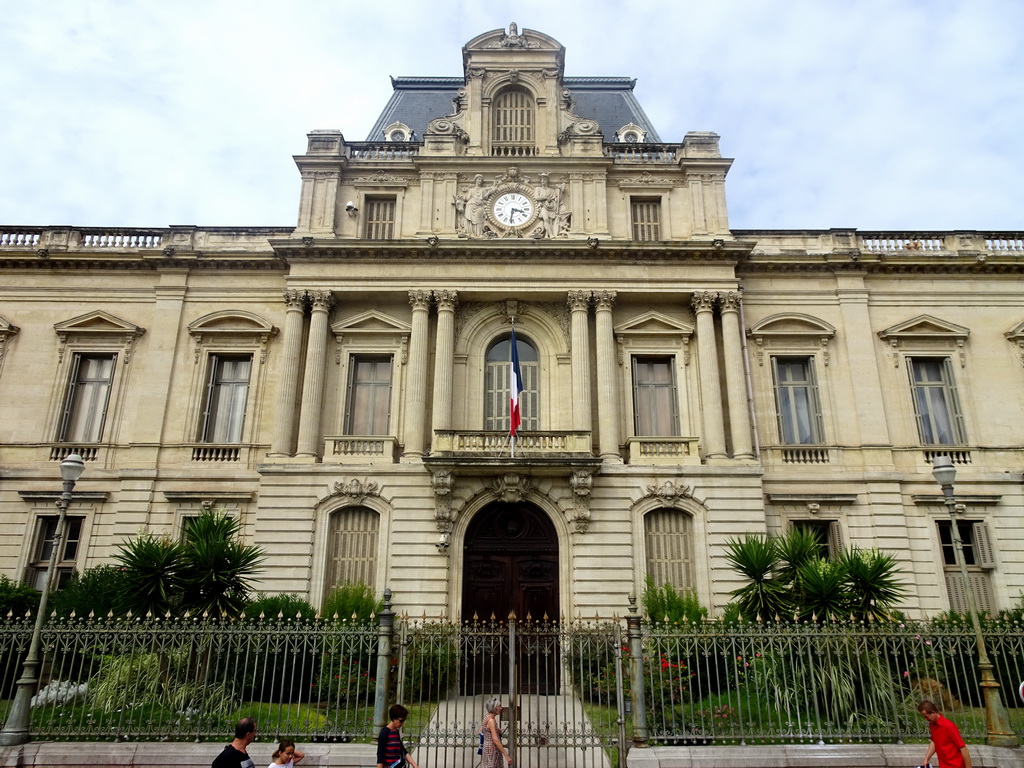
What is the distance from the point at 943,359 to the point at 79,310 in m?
28.2

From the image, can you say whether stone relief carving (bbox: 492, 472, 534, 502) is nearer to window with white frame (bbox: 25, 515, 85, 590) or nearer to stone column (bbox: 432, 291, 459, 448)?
stone column (bbox: 432, 291, 459, 448)

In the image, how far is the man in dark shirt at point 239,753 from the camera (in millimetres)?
7363

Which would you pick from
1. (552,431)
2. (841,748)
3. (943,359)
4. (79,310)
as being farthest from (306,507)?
(943,359)

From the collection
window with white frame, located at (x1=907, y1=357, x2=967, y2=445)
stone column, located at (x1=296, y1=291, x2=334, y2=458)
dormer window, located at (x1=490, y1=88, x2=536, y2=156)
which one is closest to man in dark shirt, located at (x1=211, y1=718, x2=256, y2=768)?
stone column, located at (x1=296, y1=291, x2=334, y2=458)

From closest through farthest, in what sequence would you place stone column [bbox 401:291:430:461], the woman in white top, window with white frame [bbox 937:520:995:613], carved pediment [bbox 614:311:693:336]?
1. the woman in white top
2. stone column [bbox 401:291:430:461]
3. window with white frame [bbox 937:520:995:613]
4. carved pediment [bbox 614:311:693:336]

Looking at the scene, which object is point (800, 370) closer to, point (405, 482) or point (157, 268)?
point (405, 482)

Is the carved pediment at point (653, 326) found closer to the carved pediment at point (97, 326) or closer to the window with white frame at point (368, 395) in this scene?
the window with white frame at point (368, 395)

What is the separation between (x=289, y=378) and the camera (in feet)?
69.0

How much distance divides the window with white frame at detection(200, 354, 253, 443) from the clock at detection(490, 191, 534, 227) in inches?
361

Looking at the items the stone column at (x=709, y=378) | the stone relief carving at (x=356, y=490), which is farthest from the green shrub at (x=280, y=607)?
the stone column at (x=709, y=378)

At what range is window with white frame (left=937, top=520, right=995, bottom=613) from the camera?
2042 centimetres

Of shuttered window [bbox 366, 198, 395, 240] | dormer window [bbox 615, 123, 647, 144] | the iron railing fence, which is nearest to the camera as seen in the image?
the iron railing fence

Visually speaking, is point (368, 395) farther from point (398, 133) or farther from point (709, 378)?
point (709, 378)

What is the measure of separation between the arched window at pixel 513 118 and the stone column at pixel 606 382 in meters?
6.48
